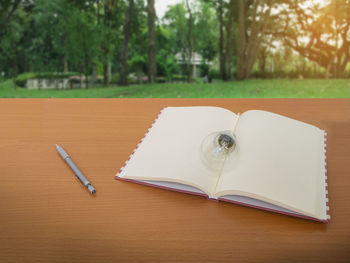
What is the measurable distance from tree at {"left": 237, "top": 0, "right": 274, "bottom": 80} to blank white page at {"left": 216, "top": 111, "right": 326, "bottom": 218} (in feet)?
7.34

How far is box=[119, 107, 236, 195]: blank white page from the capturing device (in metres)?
0.50

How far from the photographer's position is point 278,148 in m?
0.57

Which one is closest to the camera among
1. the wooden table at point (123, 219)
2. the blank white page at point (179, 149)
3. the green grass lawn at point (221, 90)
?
the wooden table at point (123, 219)

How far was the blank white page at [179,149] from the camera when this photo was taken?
50 cm

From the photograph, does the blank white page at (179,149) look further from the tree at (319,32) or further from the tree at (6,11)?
the tree at (6,11)

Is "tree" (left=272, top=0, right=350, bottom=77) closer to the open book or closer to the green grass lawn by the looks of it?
the green grass lawn

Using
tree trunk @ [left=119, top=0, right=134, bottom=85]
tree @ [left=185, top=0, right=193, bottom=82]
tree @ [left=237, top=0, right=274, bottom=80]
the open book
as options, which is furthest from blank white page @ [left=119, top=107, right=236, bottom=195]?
tree @ [left=237, top=0, right=274, bottom=80]

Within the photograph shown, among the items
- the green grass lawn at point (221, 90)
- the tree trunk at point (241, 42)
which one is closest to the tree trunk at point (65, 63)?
the green grass lawn at point (221, 90)

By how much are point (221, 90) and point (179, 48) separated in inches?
18.7

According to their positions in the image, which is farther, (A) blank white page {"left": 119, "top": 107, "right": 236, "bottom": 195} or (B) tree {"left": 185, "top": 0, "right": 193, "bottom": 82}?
(B) tree {"left": 185, "top": 0, "right": 193, "bottom": 82}

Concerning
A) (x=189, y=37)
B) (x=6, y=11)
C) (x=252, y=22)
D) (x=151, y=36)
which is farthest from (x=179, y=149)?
(x=6, y=11)

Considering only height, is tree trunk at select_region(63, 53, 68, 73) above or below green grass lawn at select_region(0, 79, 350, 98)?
above

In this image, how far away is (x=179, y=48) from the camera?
8.86ft

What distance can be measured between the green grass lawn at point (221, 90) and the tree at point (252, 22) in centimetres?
29
